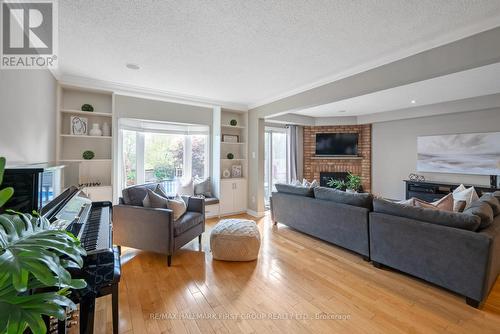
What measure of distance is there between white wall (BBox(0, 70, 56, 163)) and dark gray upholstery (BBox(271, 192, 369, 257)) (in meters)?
3.20

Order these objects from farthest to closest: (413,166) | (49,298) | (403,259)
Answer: (413,166), (403,259), (49,298)

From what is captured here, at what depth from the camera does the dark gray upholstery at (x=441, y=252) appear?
1866 mm

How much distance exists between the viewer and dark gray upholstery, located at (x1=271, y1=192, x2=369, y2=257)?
8.87ft

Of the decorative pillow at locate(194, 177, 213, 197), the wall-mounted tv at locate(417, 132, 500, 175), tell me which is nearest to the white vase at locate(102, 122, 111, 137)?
the decorative pillow at locate(194, 177, 213, 197)

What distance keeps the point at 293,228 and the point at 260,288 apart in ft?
5.86

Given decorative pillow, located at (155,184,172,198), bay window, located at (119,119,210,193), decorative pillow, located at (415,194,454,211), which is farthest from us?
bay window, located at (119,119,210,193)

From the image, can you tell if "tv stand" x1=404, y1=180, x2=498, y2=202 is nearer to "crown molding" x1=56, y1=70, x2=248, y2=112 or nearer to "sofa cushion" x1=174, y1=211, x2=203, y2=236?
"crown molding" x1=56, y1=70, x2=248, y2=112

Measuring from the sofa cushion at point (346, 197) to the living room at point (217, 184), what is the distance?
0.02 meters

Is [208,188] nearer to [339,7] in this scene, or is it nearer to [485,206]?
[339,7]

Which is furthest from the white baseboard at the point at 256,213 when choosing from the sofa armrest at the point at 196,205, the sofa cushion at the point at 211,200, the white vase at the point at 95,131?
the white vase at the point at 95,131

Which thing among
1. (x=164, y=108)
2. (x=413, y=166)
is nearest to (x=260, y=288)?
(x=164, y=108)

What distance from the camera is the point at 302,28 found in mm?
1966

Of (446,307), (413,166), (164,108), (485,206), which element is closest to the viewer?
(446,307)

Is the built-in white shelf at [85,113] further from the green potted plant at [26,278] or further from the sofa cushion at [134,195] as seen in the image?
the green potted plant at [26,278]
